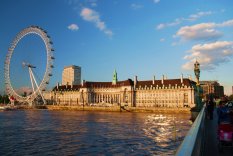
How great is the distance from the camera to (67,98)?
481ft

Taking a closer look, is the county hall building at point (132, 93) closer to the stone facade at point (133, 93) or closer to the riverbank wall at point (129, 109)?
the stone facade at point (133, 93)

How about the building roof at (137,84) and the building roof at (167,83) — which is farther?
the building roof at (137,84)

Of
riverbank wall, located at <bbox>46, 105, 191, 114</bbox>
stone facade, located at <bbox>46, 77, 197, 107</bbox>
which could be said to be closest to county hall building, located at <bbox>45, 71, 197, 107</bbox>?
Result: stone facade, located at <bbox>46, 77, 197, 107</bbox>

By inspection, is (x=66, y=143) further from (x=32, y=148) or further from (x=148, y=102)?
(x=148, y=102)

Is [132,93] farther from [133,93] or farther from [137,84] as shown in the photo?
[137,84]

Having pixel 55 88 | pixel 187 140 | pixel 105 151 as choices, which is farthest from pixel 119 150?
pixel 55 88

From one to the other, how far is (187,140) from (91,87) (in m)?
137

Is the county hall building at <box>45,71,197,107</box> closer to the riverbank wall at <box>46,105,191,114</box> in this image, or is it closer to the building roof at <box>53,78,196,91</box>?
the building roof at <box>53,78,196,91</box>

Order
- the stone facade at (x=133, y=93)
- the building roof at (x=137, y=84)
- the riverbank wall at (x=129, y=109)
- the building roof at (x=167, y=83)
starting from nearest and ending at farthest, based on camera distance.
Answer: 1. the riverbank wall at (x=129, y=109)
2. the stone facade at (x=133, y=93)
3. the building roof at (x=167, y=83)
4. the building roof at (x=137, y=84)

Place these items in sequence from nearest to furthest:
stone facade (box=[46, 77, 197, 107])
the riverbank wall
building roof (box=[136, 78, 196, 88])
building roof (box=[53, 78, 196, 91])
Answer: the riverbank wall, stone facade (box=[46, 77, 197, 107]), building roof (box=[136, 78, 196, 88]), building roof (box=[53, 78, 196, 91])

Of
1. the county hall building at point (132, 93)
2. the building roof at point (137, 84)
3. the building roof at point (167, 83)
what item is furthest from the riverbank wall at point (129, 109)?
the building roof at point (167, 83)

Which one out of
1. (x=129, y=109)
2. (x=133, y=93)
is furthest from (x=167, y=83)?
(x=129, y=109)

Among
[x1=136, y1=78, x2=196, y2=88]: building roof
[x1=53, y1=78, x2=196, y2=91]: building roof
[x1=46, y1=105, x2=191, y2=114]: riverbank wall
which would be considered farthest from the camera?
[x1=53, y1=78, x2=196, y2=91]: building roof

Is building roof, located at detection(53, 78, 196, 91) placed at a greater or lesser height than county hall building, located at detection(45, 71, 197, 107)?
greater
